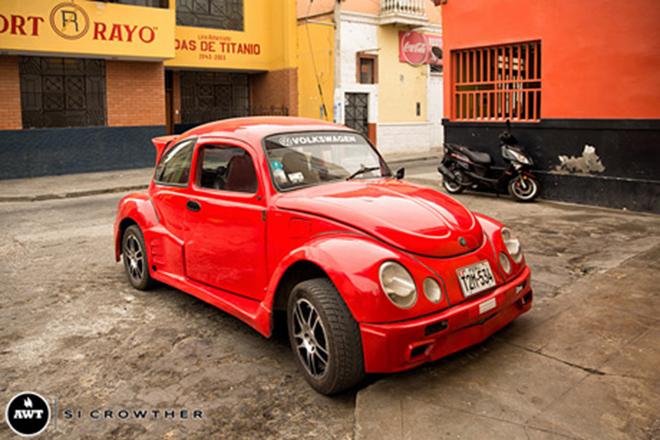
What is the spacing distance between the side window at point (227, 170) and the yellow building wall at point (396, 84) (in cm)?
2039

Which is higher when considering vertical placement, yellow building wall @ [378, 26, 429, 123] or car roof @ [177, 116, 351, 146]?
yellow building wall @ [378, 26, 429, 123]

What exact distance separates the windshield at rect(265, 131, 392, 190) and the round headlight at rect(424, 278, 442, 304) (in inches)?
52.0

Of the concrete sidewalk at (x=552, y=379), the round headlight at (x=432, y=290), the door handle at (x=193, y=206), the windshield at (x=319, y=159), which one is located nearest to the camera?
the concrete sidewalk at (x=552, y=379)

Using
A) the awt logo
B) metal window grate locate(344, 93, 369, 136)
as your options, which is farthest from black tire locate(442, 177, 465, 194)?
metal window grate locate(344, 93, 369, 136)

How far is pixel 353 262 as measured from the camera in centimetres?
354

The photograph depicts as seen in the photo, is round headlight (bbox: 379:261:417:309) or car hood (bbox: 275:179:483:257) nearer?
round headlight (bbox: 379:261:417:309)

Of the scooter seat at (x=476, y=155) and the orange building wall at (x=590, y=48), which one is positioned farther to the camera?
the scooter seat at (x=476, y=155)

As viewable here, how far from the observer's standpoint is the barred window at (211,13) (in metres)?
20.5

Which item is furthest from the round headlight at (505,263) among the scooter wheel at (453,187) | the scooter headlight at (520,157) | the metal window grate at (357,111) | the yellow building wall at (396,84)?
the yellow building wall at (396,84)

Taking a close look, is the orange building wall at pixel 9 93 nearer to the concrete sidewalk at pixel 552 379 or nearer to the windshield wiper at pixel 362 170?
the windshield wiper at pixel 362 170

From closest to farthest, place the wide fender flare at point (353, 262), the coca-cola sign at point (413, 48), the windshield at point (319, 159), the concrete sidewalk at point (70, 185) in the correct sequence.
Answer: the wide fender flare at point (353, 262)
the windshield at point (319, 159)
the concrete sidewalk at point (70, 185)
the coca-cola sign at point (413, 48)

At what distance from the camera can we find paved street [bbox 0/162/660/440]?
10.7 ft

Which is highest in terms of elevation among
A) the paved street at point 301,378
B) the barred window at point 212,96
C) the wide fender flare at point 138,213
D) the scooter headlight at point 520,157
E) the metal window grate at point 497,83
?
the barred window at point 212,96

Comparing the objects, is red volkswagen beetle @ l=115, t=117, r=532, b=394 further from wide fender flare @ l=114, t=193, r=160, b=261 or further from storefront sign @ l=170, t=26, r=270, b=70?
storefront sign @ l=170, t=26, r=270, b=70
